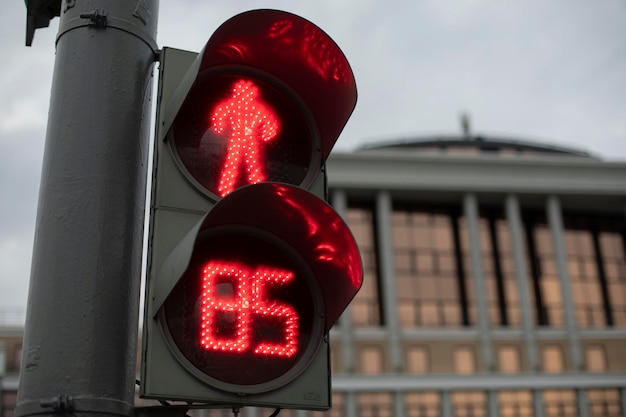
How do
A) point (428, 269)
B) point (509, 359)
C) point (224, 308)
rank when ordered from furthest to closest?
point (428, 269)
point (509, 359)
point (224, 308)

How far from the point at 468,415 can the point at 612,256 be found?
1363 cm

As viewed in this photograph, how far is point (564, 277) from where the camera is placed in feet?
152

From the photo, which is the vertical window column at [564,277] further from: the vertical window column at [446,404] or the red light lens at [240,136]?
the red light lens at [240,136]

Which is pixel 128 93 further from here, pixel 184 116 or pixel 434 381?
pixel 434 381

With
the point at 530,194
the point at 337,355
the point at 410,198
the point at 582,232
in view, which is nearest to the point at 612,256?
the point at 582,232

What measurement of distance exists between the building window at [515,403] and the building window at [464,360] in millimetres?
1915

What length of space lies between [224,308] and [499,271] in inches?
1798

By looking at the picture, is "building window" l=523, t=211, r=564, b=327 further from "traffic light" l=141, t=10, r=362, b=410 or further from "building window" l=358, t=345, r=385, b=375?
"traffic light" l=141, t=10, r=362, b=410

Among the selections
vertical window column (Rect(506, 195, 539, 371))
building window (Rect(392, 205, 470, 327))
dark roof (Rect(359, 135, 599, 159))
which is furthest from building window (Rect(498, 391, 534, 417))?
dark roof (Rect(359, 135, 599, 159))

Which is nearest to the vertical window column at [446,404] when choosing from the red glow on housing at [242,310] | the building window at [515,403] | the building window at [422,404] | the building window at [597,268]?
the building window at [422,404]

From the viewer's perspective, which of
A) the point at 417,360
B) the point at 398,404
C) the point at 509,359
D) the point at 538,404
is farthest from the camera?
the point at 509,359

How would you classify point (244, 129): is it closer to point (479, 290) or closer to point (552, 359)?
point (479, 290)

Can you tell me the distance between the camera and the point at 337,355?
4266 centimetres

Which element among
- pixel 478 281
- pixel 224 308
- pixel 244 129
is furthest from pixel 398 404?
pixel 224 308
